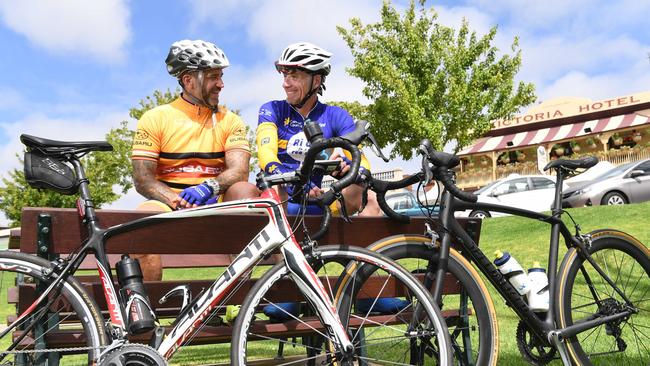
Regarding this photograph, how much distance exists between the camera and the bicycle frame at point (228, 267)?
296 cm

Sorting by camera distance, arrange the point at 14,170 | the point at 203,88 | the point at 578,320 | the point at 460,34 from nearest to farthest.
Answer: the point at 578,320 → the point at 203,88 → the point at 460,34 → the point at 14,170

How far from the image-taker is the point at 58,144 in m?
3.10

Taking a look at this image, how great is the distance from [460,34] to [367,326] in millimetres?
24558

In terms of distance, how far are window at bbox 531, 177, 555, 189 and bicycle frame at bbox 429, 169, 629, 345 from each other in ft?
57.8

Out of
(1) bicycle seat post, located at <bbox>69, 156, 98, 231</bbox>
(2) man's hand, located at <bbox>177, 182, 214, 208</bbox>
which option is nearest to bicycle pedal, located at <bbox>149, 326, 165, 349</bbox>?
(1) bicycle seat post, located at <bbox>69, 156, 98, 231</bbox>

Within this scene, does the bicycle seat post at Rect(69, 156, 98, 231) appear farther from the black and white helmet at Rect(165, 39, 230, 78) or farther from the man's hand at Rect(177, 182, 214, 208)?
the black and white helmet at Rect(165, 39, 230, 78)

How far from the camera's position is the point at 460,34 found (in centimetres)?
2647

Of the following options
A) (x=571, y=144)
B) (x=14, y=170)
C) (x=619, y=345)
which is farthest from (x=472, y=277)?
(x=571, y=144)

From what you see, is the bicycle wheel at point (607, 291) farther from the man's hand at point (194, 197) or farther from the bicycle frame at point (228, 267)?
the man's hand at point (194, 197)

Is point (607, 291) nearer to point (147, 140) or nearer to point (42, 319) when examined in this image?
point (147, 140)

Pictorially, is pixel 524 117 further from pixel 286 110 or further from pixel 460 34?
pixel 286 110

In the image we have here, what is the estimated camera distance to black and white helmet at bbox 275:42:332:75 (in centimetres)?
418

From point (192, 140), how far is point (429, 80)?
2277cm

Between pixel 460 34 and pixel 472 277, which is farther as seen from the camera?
pixel 460 34
